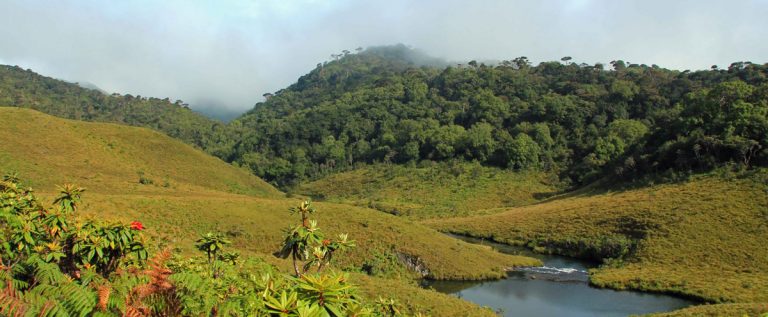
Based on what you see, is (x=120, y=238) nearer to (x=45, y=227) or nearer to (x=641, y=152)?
(x=45, y=227)

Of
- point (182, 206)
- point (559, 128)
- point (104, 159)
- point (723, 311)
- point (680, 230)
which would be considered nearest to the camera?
point (723, 311)

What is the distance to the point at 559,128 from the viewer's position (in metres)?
148

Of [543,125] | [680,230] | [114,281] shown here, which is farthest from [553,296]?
[543,125]

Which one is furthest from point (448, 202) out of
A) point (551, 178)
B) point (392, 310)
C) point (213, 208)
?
point (392, 310)

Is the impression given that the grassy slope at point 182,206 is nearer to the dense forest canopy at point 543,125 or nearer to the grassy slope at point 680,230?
the grassy slope at point 680,230

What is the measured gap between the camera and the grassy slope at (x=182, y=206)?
4809cm

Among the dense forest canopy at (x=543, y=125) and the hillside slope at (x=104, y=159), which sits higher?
the dense forest canopy at (x=543, y=125)

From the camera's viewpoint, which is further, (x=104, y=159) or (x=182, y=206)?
(x=104, y=159)

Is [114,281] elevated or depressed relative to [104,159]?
depressed

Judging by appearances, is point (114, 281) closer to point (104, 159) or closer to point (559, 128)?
point (104, 159)

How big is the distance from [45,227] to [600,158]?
128021 millimetres

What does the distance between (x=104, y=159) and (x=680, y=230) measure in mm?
80096

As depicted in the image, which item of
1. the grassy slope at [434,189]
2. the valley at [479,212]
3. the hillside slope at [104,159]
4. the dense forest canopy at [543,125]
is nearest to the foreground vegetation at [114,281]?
the valley at [479,212]

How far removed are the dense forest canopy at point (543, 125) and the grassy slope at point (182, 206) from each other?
4023 cm
